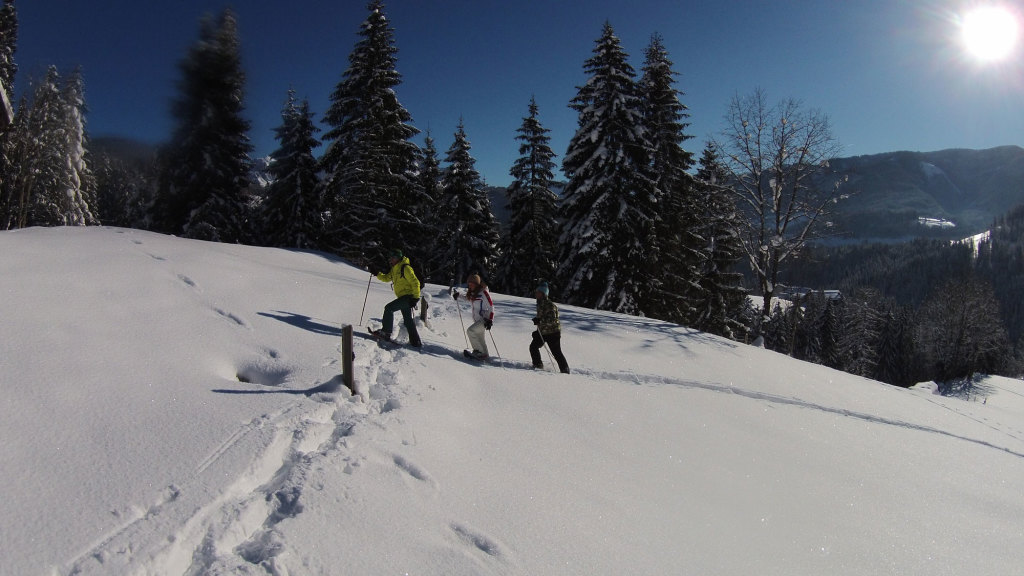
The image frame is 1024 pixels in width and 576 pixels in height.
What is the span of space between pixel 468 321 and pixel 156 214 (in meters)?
19.5

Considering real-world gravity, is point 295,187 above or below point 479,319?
above

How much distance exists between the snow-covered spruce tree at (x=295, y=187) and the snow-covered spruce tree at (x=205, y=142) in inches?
149

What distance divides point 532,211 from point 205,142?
17049 mm

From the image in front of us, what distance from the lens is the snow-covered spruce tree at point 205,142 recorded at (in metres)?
21.5

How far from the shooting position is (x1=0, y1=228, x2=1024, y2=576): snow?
339 cm

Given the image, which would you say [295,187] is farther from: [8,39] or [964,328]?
[964,328]

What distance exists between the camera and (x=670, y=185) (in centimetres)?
2267

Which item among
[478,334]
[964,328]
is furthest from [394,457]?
[964,328]

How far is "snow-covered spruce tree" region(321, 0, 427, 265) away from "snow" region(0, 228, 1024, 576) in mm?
11208

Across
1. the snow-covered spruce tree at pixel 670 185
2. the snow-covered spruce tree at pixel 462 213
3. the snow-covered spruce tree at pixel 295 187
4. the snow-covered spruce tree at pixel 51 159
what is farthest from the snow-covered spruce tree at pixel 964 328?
the snow-covered spruce tree at pixel 51 159

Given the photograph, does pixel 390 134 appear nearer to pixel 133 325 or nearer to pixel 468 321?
pixel 468 321

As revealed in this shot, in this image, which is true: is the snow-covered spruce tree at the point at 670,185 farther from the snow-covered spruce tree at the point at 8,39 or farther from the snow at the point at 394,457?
the snow-covered spruce tree at the point at 8,39

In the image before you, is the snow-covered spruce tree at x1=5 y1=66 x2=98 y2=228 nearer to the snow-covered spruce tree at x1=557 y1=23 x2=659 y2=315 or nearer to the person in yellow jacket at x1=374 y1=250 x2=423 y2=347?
the person in yellow jacket at x1=374 y1=250 x2=423 y2=347

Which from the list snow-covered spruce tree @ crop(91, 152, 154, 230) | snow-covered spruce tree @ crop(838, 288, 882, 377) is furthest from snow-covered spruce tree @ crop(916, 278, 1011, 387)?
snow-covered spruce tree @ crop(91, 152, 154, 230)
